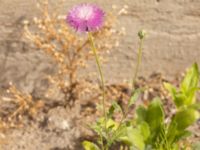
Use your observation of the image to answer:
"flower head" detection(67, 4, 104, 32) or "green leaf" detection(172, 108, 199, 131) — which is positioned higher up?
"flower head" detection(67, 4, 104, 32)

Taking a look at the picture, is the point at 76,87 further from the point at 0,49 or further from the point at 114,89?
the point at 0,49

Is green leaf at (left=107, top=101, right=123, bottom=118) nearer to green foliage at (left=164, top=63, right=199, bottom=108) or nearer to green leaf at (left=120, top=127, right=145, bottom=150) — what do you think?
green leaf at (left=120, top=127, right=145, bottom=150)

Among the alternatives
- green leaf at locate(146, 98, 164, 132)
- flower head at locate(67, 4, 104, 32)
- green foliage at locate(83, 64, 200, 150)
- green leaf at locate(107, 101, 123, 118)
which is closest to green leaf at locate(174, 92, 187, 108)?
green foliage at locate(83, 64, 200, 150)

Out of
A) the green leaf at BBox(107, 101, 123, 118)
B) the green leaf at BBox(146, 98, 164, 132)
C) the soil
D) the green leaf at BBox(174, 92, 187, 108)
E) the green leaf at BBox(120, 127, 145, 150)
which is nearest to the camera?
the green leaf at BBox(107, 101, 123, 118)

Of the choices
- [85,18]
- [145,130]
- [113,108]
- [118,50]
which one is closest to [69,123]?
[118,50]

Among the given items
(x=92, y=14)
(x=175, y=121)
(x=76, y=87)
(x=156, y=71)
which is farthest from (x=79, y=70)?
(x=92, y=14)

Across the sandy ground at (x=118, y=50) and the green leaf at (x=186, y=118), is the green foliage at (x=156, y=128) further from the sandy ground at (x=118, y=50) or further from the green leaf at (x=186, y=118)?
the sandy ground at (x=118, y=50)
